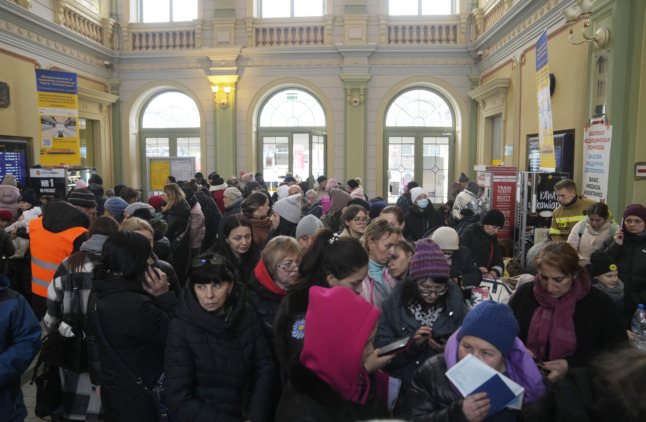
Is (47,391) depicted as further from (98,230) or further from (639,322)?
(639,322)

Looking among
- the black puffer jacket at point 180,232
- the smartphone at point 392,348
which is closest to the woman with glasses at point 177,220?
the black puffer jacket at point 180,232

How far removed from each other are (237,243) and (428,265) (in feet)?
5.01

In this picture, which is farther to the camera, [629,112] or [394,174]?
[394,174]

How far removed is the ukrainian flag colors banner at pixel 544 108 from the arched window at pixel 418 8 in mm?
6465

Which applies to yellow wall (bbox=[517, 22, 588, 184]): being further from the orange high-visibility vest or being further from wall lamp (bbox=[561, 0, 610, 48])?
the orange high-visibility vest

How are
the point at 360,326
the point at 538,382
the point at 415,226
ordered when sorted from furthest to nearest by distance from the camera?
the point at 415,226 → the point at 538,382 → the point at 360,326

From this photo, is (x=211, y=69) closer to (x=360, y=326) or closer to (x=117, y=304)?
(x=117, y=304)

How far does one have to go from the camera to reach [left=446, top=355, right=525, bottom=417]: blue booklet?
165 centimetres

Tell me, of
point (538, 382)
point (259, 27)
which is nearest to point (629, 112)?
point (538, 382)

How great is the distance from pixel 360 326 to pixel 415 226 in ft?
14.8

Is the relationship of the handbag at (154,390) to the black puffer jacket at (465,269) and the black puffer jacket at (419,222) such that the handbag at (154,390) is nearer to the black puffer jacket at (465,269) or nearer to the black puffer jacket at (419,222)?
the black puffer jacket at (465,269)

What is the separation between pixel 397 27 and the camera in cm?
1131

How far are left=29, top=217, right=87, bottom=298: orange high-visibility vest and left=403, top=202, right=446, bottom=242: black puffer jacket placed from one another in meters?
3.74

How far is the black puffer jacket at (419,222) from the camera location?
5902mm
